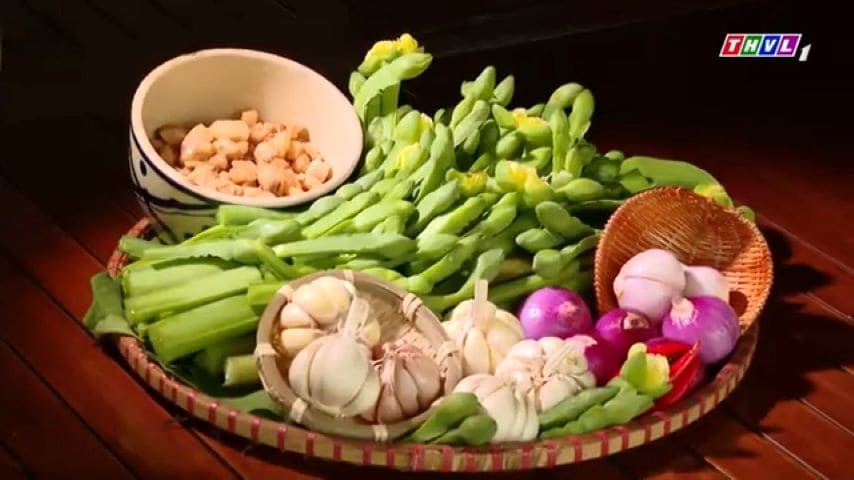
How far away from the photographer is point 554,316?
1.20 meters

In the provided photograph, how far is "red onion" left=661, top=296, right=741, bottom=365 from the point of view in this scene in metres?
1.19

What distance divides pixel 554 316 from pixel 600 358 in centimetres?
6

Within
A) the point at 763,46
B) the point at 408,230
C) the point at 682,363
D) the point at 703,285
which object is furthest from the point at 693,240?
the point at 763,46

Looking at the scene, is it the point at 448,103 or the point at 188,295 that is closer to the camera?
the point at 188,295

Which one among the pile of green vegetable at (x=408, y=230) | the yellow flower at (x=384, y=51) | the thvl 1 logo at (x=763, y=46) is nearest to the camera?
the pile of green vegetable at (x=408, y=230)

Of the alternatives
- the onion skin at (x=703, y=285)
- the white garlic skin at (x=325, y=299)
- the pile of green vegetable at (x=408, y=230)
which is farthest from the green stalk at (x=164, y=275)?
the onion skin at (x=703, y=285)

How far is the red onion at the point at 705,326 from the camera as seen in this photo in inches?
46.7

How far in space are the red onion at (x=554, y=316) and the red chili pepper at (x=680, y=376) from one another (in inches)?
3.8

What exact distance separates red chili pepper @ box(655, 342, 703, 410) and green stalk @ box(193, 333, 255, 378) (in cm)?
37

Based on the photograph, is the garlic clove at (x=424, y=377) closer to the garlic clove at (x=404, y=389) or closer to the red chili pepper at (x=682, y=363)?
the garlic clove at (x=404, y=389)

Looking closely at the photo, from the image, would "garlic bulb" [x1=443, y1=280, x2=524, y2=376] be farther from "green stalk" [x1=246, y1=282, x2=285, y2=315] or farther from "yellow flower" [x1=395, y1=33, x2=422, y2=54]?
"yellow flower" [x1=395, y1=33, x2=422, y2=54]

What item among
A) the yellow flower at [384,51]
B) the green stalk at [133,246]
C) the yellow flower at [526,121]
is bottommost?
the green stalk at [133,246]

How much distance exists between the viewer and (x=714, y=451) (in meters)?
1.18

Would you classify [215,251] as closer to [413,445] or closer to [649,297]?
[413,445]
